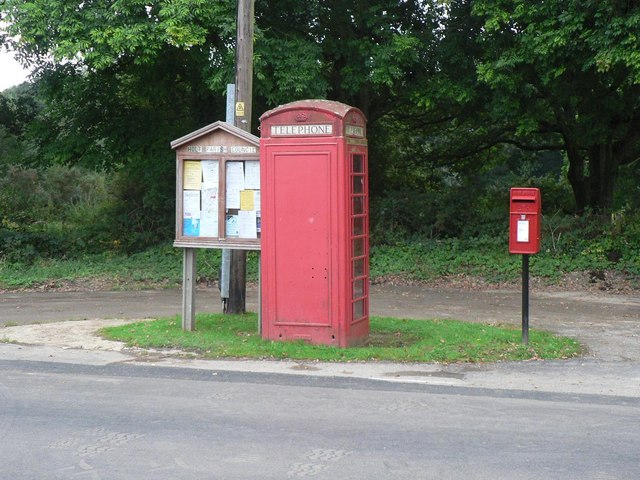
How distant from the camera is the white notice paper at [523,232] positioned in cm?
1066

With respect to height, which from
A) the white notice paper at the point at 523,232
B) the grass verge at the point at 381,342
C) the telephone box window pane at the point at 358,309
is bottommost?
the grass verge at the point at 381,342

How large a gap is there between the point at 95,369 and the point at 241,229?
271cm

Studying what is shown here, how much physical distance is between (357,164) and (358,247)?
106 cm

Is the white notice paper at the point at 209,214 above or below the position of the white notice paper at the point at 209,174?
below

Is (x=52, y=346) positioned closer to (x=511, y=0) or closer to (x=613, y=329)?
(x=613, y=329)

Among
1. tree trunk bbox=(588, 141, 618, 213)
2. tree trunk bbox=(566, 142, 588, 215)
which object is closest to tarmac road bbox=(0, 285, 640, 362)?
tree trunk bbox=(588, 141, 618, 213)

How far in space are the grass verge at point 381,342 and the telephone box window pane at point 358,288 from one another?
0.67 metres

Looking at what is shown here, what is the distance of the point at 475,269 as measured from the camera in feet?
63.6

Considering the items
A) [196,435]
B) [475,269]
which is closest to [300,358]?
[196,435]

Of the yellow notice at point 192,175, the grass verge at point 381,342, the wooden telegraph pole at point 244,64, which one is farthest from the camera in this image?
the wooden telegraph pole at point 244,64

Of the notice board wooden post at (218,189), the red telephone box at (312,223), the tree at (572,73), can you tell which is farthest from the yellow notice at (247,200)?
the tree at (572,73)

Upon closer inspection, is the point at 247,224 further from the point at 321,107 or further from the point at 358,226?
the point at 321,107

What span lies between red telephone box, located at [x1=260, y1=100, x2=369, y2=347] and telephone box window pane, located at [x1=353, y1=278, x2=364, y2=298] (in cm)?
1

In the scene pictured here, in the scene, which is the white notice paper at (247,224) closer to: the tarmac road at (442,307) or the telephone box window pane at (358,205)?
the telephone box window pane at (358,205)
